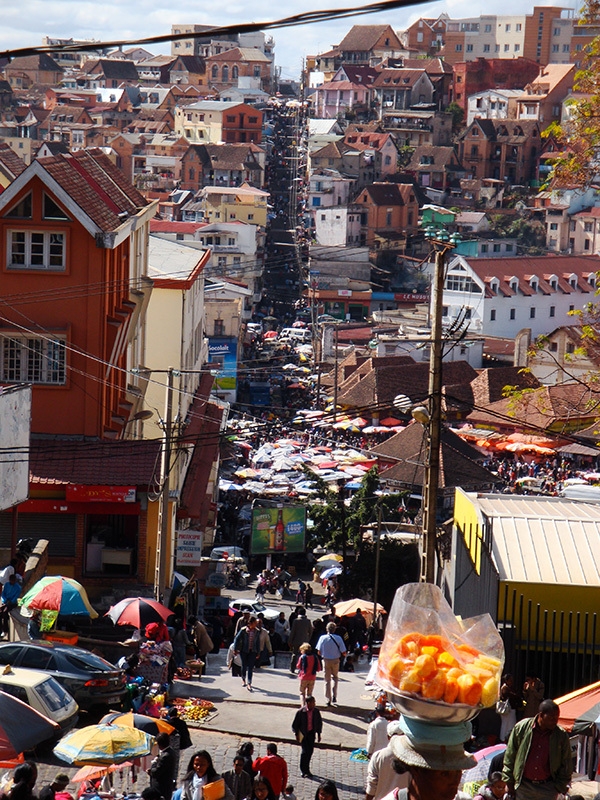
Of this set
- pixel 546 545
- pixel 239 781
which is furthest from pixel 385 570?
pixel 239 781

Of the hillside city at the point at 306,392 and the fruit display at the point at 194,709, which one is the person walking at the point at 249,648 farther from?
the fruit display at the point at 194,709

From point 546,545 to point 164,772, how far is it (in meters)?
6.44

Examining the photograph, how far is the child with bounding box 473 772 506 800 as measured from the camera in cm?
890

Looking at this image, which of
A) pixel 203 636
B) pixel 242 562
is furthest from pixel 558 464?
pixel 203 636

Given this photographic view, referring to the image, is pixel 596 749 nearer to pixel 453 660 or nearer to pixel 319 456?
pixel 453 660

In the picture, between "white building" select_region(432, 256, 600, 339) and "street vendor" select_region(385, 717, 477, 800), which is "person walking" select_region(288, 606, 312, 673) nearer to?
"street vendor" select_region(385, 717, 477, 800)

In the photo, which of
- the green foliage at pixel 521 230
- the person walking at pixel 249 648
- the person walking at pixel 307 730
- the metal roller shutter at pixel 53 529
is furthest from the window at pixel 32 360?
the green foliage at pixel 521 230

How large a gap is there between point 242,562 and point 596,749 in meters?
24.5

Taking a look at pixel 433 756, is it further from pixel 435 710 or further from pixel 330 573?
pixel 330 573

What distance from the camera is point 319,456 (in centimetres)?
4788

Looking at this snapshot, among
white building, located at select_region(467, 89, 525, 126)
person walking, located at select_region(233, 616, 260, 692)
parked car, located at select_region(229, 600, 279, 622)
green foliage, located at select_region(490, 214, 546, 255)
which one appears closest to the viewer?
person walking, located at select_region(233, 616, 260, 692)

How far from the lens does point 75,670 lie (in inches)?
555

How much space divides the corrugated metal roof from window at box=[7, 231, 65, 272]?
396 inches

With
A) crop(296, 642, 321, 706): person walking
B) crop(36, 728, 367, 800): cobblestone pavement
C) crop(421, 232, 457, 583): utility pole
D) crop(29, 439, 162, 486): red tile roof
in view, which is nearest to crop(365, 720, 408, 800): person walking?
crop(36, 728, 367, 800): cobblestone pavement
